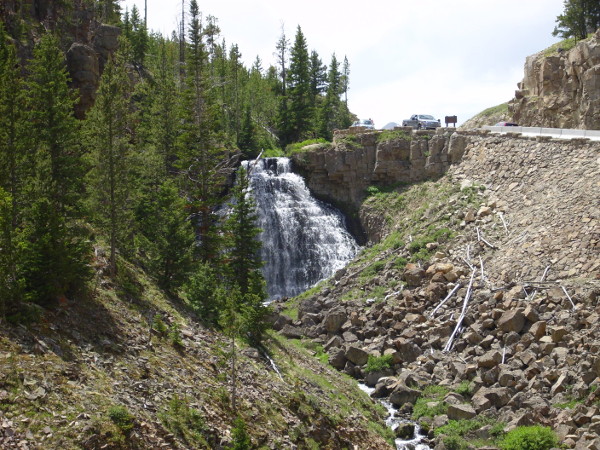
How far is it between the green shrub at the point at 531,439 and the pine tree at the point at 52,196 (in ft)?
49.9

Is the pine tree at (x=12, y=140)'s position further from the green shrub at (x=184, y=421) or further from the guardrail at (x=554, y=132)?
the guardrail at (x=554, y=132)

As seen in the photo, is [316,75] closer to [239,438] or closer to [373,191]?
[373,191]

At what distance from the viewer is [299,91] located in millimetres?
60875

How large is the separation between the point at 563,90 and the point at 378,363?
28981 millimetres

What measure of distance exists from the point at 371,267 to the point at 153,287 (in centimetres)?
1845

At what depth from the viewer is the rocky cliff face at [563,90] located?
4262 centimetres

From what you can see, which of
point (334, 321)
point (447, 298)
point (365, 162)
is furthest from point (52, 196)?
point (365, 162)

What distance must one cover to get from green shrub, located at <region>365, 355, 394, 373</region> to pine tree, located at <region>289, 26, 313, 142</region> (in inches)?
1355

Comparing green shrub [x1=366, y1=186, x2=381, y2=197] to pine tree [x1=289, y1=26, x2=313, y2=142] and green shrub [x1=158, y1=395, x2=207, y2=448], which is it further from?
green shrub [x1=158, y1=395, x2=207, y2=448]

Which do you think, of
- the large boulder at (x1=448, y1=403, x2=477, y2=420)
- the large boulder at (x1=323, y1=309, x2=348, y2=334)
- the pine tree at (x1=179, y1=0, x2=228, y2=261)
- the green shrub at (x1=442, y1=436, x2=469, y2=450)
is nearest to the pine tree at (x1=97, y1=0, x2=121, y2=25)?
the pine tree at (x1=179, y1=0, x2=228, y2=261)

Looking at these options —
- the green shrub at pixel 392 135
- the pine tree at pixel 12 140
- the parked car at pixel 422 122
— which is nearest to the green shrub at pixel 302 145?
the green shrub at pixel 392 135

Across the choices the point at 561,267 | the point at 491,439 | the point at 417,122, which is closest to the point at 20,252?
the point at 491,439

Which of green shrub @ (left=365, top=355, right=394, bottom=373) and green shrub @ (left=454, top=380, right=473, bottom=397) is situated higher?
green shrub @ (left=365, top=355, right=394, bottom=373)

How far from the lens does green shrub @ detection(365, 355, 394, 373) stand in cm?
2886
